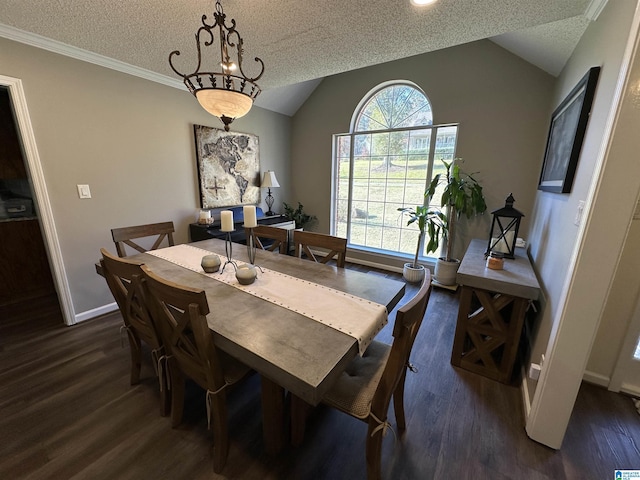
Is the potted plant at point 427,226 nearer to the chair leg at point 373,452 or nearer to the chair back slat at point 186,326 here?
the chair leg at point 373,452

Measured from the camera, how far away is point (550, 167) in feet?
6.66

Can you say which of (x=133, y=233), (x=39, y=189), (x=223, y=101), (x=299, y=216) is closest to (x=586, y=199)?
(x=223, y=101)

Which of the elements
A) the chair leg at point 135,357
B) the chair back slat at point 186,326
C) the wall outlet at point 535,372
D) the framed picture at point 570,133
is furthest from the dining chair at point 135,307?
the framed picture at point 570,133

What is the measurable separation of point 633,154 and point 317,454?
6.23ft

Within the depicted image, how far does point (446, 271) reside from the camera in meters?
3.08

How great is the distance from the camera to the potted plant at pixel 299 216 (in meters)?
4.28

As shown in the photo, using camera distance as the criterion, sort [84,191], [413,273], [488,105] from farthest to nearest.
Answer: [413,273] < [488,105] < [84,191]

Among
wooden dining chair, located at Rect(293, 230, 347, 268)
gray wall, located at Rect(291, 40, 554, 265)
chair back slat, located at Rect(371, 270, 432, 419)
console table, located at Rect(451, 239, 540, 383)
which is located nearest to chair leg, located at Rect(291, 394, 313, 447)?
chair back slat, located at Rect(371, 270, 432, 419)

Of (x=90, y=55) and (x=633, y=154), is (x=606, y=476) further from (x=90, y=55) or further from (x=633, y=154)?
(x=90, y=55)

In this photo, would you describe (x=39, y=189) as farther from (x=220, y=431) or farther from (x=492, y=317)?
(x=492, y=317)

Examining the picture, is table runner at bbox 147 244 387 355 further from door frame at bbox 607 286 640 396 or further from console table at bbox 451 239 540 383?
door frame at bbox 607 286 640 396

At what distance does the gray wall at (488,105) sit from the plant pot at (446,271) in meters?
0.31

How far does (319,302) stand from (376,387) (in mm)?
456

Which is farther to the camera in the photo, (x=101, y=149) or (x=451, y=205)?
(x=451, y=205)
